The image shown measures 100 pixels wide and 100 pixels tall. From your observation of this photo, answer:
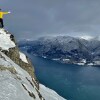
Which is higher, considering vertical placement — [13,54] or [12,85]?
[12,85]

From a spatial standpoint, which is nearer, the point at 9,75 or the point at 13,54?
the point at 9,75

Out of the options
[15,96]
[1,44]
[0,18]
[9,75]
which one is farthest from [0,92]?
[0,18]

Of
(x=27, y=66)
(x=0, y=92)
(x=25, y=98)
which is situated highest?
(x=0, y=92)

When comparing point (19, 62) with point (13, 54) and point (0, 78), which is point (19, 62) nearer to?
point (13, 54)

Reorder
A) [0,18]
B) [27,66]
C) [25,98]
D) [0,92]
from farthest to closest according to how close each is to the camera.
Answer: [27,66], [0,18], [25,98], [0,92]

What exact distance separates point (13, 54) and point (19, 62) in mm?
3024

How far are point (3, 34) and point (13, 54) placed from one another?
665cm

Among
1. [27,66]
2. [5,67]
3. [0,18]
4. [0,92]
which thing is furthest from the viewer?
[27,66]

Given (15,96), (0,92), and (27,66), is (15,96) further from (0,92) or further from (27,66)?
(27,66)

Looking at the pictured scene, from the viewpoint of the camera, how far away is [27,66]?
55.6m

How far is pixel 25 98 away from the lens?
27.0 metres

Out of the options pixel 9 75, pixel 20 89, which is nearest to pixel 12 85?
pixel 20 89

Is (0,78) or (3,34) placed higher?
(0,78)

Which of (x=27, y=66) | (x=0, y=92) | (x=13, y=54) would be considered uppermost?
(x=0, y=92)
